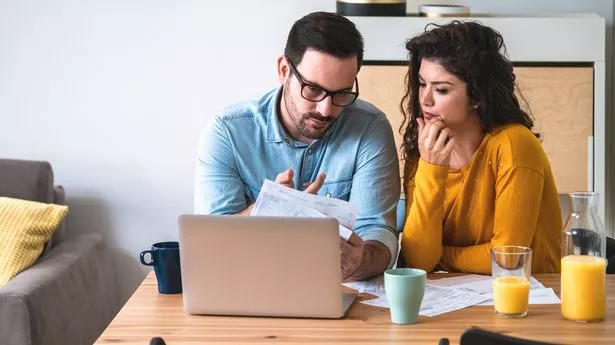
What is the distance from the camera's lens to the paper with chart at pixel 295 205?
1.93 meters

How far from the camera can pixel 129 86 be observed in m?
3.58

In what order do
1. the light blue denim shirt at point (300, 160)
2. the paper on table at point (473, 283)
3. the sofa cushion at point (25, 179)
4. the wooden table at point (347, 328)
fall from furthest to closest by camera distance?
the sofa cushion at point (25, 179) < the light blue denim shirt at point (300, 160) < the paper on table at point (473, 283) < the wooden table at point (347, 328)

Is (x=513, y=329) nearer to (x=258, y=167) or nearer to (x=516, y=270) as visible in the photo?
(x=516, y=270)

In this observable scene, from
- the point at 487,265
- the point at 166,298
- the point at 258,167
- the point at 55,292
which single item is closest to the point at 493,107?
the point at 487,265

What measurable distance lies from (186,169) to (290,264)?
1870mm

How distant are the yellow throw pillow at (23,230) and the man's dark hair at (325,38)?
120 centimetres

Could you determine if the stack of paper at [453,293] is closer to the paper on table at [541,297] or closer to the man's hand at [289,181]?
the paper on table at [541,297]

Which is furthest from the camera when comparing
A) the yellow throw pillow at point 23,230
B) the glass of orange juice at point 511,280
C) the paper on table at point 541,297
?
the yellow throw pillow at point 23,230

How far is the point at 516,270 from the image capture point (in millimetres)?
1840

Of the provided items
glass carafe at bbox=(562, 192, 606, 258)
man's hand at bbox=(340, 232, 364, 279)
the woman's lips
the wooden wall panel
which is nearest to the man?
the woman's lips

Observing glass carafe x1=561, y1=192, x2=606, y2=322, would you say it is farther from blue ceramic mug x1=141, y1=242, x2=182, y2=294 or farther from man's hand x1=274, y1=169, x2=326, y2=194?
blue ceramic mug x1=141, y1=242, x2=182, y2=294

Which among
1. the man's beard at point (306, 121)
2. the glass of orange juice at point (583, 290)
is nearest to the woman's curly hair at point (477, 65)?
the man's beard at point (306, 121)

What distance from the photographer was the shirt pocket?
7.89ft

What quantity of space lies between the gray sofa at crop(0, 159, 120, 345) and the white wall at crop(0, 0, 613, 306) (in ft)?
0.62
